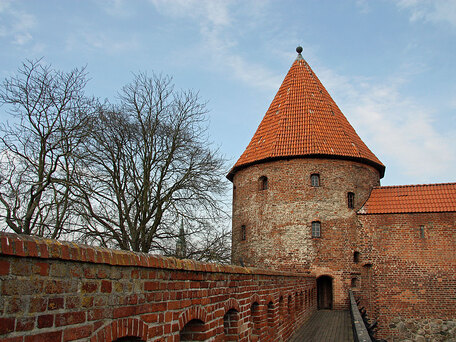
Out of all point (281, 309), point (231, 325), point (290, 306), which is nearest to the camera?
point (231, 325)

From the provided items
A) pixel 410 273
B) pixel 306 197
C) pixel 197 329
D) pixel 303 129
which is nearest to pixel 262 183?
pixel 306 197

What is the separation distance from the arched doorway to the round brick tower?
44 mm

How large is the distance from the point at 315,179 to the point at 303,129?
8.94ft

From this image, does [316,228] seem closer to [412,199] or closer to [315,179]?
[315,179]

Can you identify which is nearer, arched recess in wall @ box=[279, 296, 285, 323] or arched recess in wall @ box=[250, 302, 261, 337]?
arched recess in wall @ box=[250, 302, 261, 337]

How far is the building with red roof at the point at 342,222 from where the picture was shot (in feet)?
57.8

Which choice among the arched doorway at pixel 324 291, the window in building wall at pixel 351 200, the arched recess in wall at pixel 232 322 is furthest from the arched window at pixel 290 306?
the window in building wall at pixel 351 200

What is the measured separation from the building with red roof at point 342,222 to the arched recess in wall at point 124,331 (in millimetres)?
16364

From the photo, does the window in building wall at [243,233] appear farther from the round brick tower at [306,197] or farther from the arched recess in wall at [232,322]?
the arched recess in wall at [232,322]

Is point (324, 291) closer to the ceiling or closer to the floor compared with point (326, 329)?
closer to the ceiling

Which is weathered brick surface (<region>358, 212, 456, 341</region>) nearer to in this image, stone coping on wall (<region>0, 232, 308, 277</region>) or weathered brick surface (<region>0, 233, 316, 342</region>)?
weathered brick surface (<region>0, 233, 316, 342</region>)

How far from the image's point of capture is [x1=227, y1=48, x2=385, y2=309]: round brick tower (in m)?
18.9

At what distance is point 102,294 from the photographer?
2760 millimetres

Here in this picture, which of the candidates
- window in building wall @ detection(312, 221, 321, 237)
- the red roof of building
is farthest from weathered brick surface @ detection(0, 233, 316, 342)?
the red roof of building
